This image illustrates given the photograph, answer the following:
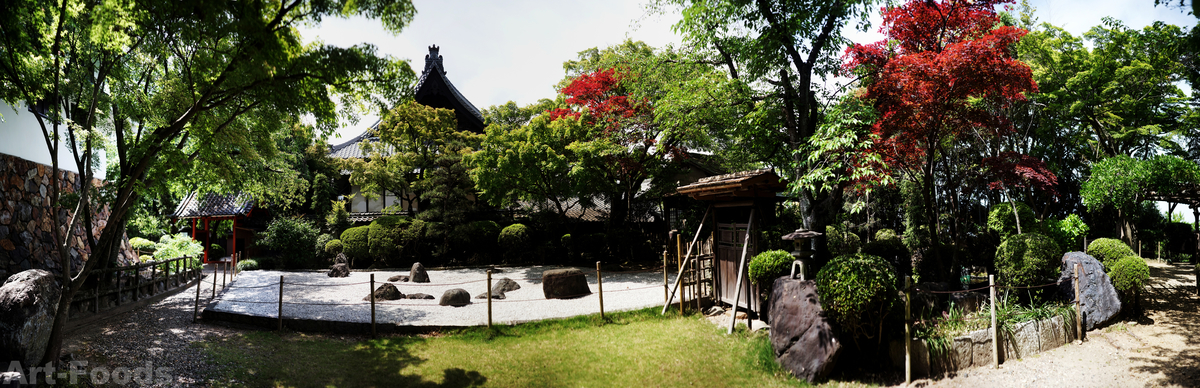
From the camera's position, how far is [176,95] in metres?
7.75

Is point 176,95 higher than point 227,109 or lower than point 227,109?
higher

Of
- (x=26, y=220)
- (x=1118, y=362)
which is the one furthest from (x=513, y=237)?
(x=1118, y=362)

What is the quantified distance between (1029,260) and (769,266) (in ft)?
11.4

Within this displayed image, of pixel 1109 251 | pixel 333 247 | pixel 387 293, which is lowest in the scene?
pixel 387 293

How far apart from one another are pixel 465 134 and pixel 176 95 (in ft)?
30.7

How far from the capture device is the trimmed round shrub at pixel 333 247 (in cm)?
1554

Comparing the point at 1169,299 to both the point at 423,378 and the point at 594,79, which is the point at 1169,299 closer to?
the point at 423,378

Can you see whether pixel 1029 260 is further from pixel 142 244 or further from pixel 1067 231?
pixel 142 244

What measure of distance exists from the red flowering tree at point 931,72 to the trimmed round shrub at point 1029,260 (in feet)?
3.06

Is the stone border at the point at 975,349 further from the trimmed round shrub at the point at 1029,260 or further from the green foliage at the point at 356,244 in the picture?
the green foliage at the point at 356,244

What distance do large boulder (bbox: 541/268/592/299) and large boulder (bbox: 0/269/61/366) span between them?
6.73 m

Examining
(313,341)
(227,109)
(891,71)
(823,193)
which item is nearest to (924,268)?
(823,193)

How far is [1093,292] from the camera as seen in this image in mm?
6371

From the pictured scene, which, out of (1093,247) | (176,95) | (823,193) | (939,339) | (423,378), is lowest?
(423,378)
